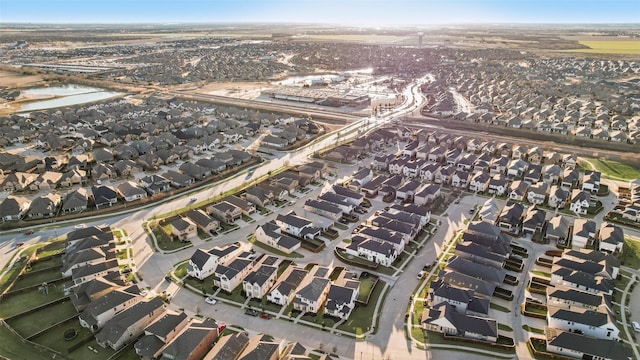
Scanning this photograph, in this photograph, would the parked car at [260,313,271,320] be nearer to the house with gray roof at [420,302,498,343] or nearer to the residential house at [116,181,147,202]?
the house with gray roof at [420,302,498,343]

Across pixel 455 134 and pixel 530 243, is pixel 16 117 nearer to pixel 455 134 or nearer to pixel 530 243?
pixel 455 134

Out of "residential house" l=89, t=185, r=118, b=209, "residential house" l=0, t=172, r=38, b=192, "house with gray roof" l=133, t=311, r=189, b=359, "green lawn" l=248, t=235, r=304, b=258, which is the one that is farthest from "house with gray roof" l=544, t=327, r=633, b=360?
"residential house" l=0, t=172, r=38, b=192

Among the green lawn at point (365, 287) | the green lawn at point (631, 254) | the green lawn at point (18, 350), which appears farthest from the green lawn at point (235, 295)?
the green lawn at point (631, 254)

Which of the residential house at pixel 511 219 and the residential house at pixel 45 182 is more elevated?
the residential house at pixel 45 182

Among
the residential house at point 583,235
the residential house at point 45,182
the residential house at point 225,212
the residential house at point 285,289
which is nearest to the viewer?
the residential house at point 285,289

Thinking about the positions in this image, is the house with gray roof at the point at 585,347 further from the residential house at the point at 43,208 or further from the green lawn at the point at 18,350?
the residential house at the point at 43,208


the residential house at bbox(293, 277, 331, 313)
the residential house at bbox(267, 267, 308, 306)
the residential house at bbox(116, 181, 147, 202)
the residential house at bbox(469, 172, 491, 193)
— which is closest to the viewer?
the residential house at bbox(293, 277, 331, 313)
